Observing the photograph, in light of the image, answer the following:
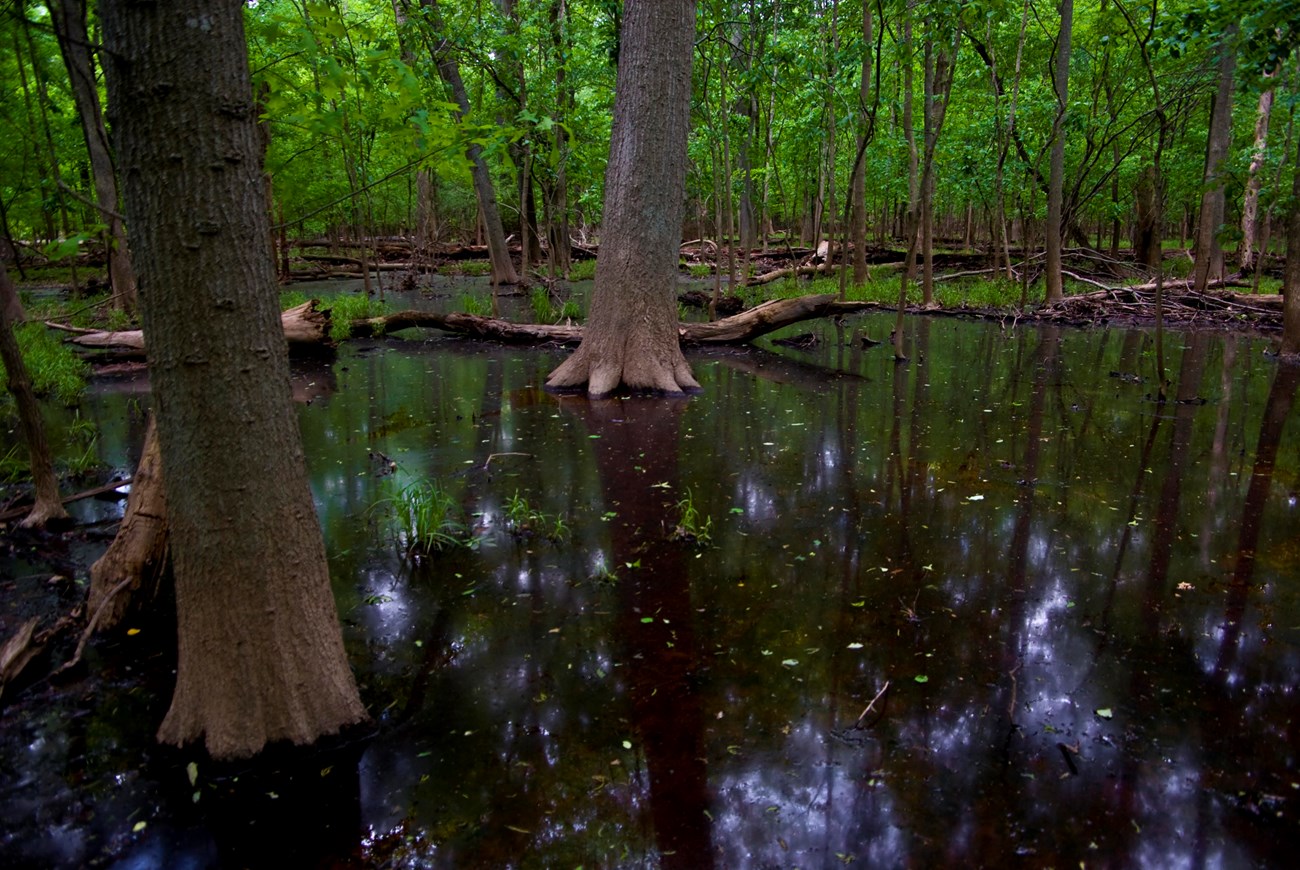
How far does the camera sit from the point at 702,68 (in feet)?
50.4

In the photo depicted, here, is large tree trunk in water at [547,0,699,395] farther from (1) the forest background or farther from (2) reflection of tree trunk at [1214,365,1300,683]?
(2) reflection of tree trunk at [1214,365,1300,683]

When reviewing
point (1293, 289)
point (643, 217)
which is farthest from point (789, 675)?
point (1293, 289)

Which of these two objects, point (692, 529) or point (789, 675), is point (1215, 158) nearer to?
point (692, 529)

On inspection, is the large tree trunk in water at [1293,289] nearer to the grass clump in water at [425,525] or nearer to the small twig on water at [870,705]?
the small twig on water at [870,705]

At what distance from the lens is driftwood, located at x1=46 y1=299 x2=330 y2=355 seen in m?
10.3

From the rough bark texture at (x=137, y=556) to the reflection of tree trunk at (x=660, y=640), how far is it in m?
2.38

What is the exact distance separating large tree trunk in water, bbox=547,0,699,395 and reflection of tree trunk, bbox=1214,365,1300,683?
5.31m

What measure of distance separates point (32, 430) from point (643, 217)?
5.85 metres

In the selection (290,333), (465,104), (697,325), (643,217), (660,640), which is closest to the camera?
(660,640)

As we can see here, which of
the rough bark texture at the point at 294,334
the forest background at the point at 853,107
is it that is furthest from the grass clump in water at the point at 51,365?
the forest background at the point at 853,107

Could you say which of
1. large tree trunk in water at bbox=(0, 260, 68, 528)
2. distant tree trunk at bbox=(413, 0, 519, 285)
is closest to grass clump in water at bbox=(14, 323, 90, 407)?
large tree trunk in water at bbox=(0, 260, 68, 528)

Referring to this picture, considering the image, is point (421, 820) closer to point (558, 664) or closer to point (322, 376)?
point (558, 664)

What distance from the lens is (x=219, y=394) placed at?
246cm

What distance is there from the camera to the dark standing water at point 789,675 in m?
2.44
